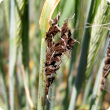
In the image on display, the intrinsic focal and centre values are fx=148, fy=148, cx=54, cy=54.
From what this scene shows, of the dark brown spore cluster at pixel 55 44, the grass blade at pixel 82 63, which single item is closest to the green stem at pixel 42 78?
the dark brown spore cluster at pixel 55 44

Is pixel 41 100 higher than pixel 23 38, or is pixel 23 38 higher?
pixel 23 38

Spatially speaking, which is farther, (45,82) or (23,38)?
(23,38)

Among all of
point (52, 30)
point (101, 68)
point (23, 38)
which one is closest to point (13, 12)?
point (23, 38)

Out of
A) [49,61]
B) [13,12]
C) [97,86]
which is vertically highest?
[13,12]

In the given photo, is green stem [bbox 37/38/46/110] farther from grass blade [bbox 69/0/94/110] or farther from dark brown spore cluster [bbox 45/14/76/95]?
grass blade [bbox 69/0/94/110]

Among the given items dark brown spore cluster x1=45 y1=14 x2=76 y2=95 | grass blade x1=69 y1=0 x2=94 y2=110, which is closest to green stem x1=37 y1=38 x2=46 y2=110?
dark brown spore cluster x1=45 y1=14 x2=76 y2=95

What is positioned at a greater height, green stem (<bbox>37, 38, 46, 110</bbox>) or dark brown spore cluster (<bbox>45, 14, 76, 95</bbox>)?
dark brown spore cluster (<bbox>45, 14, 76, 95</bbox>)

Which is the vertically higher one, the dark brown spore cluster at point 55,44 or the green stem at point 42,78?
the dark brown spore cluster at point 55,44

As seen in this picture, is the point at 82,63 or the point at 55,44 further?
the point at 82,63

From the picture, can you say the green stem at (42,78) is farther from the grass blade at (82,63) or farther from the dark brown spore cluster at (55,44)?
the grass blade at (82,63)

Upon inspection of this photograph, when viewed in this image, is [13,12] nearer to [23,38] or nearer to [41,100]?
[23,38]
